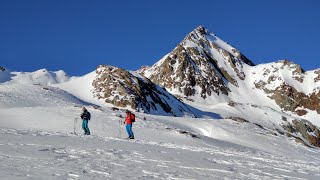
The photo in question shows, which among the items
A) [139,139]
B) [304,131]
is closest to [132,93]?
[304,131]

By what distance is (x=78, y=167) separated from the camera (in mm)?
12562

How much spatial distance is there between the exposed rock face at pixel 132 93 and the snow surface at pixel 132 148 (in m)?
17.7

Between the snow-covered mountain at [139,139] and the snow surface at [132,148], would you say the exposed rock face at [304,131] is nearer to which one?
the snow-covered mountain at [139,139]

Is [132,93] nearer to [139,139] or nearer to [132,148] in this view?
[139,139]

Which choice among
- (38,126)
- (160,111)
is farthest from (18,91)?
(38,126)

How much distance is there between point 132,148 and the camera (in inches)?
840

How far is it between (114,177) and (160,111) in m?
85.0

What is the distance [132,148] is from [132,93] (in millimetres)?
77485

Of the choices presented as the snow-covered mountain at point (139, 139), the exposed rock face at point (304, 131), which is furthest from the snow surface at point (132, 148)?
the exposed rock face at point (304, 131)

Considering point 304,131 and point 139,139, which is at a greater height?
point 304,131

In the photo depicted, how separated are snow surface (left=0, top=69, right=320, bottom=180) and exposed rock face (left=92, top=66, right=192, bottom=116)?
1773 centimetres

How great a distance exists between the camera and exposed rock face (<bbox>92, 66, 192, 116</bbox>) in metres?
95.3

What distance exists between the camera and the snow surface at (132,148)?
1283cm

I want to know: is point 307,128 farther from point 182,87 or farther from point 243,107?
point 182,87
